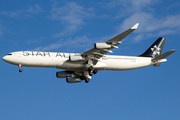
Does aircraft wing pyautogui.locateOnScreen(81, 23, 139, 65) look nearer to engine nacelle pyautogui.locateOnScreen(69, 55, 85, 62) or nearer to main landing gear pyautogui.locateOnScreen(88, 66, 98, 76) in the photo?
engine nacelle pyautogui.locateOnScreen(69, 55, 85, 62)

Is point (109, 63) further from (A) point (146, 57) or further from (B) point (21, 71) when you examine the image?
(B) point (21, 71)

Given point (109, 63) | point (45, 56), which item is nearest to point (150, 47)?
point (109, 63)

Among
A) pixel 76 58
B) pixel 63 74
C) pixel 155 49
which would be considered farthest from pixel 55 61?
pixel 155 49

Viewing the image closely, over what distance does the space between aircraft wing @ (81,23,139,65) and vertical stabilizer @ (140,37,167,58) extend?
1231 cm

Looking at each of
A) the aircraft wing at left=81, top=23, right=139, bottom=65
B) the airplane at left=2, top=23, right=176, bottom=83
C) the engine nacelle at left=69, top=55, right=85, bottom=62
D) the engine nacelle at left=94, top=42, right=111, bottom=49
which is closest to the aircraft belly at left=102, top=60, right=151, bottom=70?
the airplane at left=2, top=23, right=176, bottom=83

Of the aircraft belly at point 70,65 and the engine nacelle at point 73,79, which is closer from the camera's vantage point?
the aircraft belly at point 70,65

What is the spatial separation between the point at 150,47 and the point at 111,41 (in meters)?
16.4

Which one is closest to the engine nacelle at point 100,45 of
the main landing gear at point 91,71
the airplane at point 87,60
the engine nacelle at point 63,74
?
the airplane at point 87,60

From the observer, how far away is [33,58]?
48.5 m

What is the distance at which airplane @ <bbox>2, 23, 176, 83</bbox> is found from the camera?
1903 inches

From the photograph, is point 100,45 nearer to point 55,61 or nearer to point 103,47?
point 103,47

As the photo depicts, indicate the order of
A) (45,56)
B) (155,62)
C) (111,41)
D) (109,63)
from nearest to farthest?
(111,41)
(45,56)
(109,63)
(155,62)

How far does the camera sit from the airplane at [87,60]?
159 ft

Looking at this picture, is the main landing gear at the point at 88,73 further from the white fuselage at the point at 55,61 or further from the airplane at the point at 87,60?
the white fuselage at the point at 55,61
